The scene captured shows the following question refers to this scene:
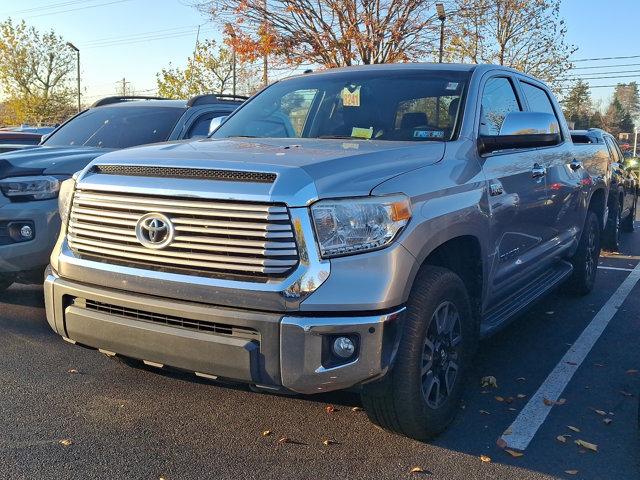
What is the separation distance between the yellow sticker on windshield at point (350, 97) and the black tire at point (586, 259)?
2925 millimetres

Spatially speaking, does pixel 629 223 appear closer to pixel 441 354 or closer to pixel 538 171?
pixel 538 171

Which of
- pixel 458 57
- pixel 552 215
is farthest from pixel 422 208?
pixel 458 57

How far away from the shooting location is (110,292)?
313 centimetres

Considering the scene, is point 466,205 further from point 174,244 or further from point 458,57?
point 458,57

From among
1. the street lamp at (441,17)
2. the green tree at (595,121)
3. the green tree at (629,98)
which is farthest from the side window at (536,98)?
the green tree at (629,98)

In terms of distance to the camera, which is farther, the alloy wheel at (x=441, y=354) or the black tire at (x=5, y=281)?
the black tire at (x=5, y=281)

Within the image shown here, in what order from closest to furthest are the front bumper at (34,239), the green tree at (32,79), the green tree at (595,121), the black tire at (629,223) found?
the front bumper at (34,239), the black tire at (629,223), the green tree at (32,79), the green tree at (595,121)

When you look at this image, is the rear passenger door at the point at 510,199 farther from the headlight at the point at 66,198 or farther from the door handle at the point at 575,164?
the headlight at the point at 66,198

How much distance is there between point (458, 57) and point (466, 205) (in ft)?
80.6

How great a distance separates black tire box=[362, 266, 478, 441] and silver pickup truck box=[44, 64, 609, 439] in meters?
0.01

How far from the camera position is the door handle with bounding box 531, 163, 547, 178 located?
4.55 meters

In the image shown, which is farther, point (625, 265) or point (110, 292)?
point (625, 265)

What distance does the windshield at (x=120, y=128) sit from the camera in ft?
21.6

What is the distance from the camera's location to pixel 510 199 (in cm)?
411
